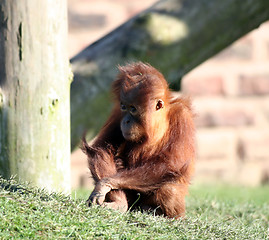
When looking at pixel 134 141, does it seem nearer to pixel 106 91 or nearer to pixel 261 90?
pixel 106 91

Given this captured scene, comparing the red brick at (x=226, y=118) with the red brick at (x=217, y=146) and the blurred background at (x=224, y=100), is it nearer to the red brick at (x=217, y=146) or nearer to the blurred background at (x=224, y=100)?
the blurred background at (x=224, y=100)

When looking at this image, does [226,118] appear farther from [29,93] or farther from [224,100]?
[29,93]

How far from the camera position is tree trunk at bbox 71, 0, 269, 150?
5199 millimetres

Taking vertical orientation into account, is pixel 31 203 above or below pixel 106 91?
below

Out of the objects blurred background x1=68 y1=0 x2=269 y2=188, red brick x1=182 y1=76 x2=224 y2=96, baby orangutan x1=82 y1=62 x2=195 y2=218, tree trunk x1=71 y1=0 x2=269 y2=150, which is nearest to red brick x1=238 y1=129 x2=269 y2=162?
blurred background x1=68 y1=0 x2=269 y2=188

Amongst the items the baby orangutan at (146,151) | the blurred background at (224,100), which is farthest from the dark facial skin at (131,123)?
the blurred background at (224,100)

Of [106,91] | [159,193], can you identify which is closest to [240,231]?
[159,193]

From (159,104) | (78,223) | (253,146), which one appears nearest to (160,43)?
(159,104)

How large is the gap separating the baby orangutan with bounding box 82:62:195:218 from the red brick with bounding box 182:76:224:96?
477cm

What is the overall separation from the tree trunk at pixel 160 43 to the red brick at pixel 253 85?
3241mm

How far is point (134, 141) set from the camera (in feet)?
12.4

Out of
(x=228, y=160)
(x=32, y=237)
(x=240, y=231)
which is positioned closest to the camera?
(x=32, y=237)

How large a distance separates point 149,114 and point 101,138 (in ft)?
1.52

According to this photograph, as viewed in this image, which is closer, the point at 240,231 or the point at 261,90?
the point at 240,231
